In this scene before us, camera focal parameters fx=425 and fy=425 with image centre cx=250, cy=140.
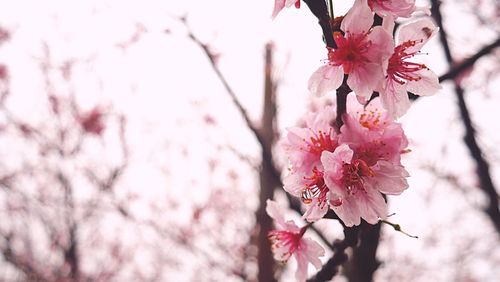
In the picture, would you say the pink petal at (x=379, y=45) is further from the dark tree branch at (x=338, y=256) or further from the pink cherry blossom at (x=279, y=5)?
the dark tree branch at (x=338, y=256)

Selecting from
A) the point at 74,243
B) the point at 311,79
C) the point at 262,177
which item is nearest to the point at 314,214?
the point at 311,79

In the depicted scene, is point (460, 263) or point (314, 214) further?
point (460, 263)

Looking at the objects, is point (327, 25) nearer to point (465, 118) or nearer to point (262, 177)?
point (465, 118)

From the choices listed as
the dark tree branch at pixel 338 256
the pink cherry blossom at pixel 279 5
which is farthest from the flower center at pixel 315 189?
the pink cherry blossom at pixel 279 5

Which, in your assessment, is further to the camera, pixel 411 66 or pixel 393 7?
pixel 411 66

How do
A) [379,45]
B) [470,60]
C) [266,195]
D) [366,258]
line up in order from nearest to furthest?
1. [379,45]
2. [366,258]
3. [470,60]
4. [266,195]

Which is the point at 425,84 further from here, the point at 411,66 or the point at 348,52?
the point at 348,52

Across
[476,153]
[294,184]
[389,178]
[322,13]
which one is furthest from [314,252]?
[476,153]
